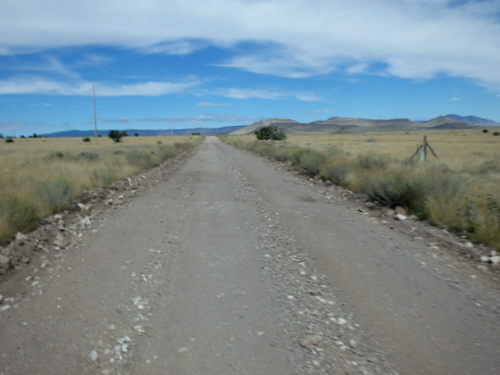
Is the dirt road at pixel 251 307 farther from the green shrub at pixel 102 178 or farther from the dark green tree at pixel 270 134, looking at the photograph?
the dark green tree at pixel 270 134

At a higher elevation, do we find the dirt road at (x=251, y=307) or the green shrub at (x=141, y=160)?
the green shrub at (x=141, y=160)

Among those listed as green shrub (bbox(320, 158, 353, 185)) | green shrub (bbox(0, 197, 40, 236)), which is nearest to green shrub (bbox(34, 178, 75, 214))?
green shrub (bbox(0, 197, 40, 236))

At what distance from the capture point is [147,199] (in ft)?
35.1

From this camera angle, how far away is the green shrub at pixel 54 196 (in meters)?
8.44

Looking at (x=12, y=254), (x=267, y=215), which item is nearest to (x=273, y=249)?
(x=267, y=215)

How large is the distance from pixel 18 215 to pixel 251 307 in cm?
532

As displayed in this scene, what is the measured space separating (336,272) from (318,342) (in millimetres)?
1851

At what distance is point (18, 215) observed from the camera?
711cm

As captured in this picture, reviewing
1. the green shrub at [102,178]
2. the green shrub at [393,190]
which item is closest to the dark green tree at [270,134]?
the green shrub at [102,178]

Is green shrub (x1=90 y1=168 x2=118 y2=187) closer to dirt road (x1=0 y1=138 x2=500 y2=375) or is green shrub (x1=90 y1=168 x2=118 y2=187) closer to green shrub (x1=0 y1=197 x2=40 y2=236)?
green shrub (x1=0 y1=197 x2=40 y2=236)

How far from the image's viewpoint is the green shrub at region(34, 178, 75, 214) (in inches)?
332

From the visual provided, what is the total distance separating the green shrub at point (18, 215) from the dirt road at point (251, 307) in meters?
1.33

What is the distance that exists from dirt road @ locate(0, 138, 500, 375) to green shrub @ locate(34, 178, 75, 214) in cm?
202

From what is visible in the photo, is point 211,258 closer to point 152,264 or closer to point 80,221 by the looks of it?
point 152,264
